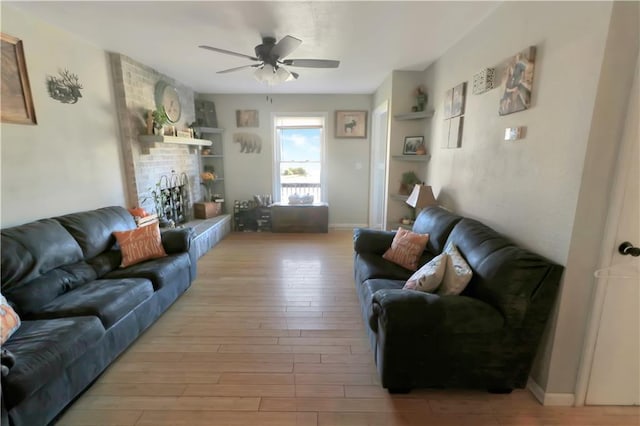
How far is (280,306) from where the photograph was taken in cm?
283

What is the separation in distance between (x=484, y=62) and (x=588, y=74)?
1.16 m

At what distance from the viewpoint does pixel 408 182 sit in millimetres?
4133

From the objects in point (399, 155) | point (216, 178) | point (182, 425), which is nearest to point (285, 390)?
point (182, 425)

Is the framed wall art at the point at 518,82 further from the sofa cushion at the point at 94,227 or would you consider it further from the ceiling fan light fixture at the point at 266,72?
the sofa cushion at the point at 94,227

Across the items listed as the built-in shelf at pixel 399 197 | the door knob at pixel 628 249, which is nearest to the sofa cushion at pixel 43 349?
the door knob at pixel 628 249

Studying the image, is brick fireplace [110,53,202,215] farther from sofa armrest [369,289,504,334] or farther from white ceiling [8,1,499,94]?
sofa armrest [369,289,504,334]

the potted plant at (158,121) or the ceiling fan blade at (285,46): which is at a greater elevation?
the ceiling fan blade at (285,46)

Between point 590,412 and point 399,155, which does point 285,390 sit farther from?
point 399,155

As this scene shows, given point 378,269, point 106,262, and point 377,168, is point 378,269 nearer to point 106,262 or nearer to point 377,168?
point 106,262

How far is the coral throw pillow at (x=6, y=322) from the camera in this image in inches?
60.7

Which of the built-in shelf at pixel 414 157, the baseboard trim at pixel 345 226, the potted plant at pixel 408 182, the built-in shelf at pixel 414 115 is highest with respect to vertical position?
the built-in shelf at pixel 414 115

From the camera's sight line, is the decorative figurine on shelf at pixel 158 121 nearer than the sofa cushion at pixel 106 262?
No

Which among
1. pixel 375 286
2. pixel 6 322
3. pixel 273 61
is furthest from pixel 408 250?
pixel 6 322

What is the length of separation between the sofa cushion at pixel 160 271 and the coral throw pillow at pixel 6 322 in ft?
2.52
